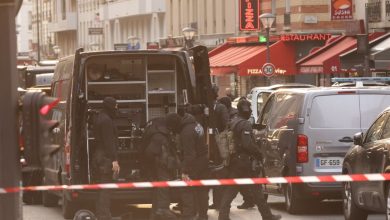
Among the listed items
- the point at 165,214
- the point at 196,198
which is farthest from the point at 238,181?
the point at 196,198

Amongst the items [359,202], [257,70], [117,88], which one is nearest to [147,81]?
[117,88]

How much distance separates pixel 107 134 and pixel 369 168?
328 cm

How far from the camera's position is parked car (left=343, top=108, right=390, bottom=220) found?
13910 mm

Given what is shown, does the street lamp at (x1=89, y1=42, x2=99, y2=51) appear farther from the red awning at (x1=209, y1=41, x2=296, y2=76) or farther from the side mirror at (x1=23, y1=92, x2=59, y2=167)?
the side mirror at (x1=23, y1=92, x2=59, y2=167)

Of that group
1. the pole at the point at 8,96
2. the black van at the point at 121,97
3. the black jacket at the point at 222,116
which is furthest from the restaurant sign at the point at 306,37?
the pole at the point at 8,96

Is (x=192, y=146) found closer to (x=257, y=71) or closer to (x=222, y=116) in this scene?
(x=222, y=116)

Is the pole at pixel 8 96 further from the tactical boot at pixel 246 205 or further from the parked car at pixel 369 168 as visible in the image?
the tactical boot at pixel 246 205

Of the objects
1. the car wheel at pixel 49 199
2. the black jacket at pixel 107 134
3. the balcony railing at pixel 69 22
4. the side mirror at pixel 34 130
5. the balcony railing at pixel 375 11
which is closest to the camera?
the side mirror at pixel 34 130

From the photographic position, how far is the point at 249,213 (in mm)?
18734

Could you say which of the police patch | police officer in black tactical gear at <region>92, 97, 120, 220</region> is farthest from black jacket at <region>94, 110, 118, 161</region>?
the police patch

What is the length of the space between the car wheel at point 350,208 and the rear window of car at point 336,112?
1.80 m

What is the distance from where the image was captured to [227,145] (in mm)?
17016

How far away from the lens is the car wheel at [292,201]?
18.0 metres

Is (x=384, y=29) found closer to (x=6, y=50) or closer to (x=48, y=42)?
(x=6, y=50)
